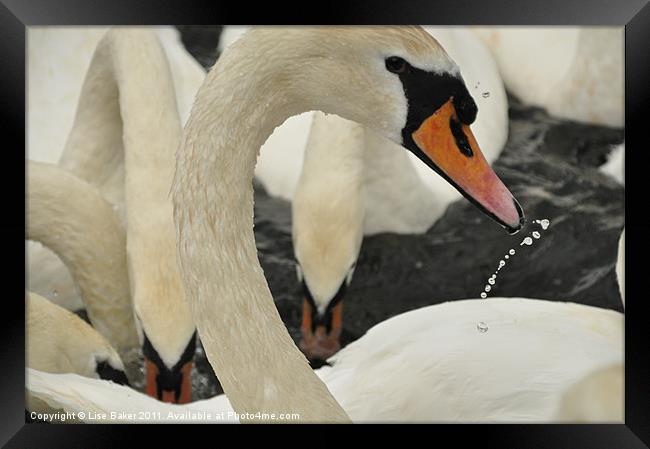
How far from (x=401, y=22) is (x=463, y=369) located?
1.77ft

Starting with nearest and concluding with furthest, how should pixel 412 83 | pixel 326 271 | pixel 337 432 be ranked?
pixel 412 83 → pixel 337 432 → pixel 326 271

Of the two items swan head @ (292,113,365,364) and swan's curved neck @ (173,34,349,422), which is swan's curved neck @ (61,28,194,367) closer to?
swan head @ (292,113,365,364)

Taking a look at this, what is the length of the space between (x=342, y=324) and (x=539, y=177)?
425 mm

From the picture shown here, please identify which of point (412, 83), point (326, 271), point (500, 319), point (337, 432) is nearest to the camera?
point (412, 83)

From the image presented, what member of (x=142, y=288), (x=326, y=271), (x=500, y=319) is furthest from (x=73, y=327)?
(x=500, y=319)

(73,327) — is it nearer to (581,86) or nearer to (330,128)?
(330,128)

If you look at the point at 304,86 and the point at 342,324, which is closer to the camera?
the point at 304,86

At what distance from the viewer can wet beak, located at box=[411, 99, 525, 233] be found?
4.74ft

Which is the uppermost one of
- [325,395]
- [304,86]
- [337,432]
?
[304,86]

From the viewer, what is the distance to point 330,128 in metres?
1.95

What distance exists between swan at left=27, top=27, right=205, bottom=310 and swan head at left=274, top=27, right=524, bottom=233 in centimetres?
42

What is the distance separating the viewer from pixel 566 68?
6.53 feet

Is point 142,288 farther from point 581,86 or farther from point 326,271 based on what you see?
point 581,86

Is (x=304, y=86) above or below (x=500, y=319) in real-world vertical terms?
above
